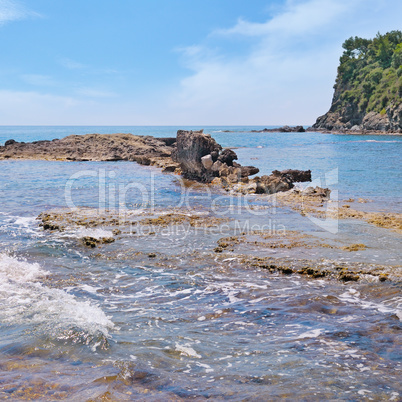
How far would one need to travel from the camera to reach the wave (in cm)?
623

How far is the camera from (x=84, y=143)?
54438 mm

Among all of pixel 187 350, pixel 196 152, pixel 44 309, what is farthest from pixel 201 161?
pixel 187 350

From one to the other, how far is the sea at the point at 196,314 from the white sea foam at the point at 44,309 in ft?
0.11

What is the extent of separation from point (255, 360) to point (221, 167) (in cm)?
2334

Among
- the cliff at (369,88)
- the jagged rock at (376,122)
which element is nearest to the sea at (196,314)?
the cliff at (369,88)

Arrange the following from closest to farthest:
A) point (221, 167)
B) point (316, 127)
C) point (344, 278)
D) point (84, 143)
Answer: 1. point (344, 278)
2. point (221, 167)
3. point (84, 143)
4. point (316, 127)

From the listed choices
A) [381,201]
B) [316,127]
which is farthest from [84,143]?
[316,127]

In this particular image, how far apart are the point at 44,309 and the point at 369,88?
125138mm

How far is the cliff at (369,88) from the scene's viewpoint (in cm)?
10038

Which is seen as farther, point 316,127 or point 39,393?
point 316,127

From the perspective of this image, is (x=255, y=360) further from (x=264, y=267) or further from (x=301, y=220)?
(x=301, y=220)

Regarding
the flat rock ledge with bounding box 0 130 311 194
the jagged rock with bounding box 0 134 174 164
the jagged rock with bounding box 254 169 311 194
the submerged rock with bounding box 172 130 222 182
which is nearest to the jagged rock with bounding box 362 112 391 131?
the flat rock ledge with bounding box 0 130 311 194

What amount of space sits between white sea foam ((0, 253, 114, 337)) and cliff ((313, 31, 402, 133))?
331 ft

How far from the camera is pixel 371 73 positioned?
115812 millimetres
